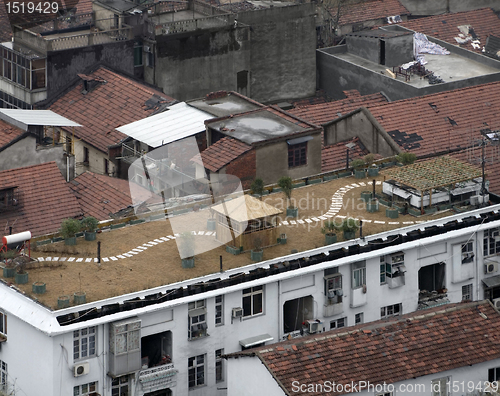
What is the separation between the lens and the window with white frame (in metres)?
65.4

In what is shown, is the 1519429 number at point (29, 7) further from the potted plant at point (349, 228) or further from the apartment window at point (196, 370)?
the apartment window at point (196, 370)

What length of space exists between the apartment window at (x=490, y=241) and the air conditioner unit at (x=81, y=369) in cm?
2217

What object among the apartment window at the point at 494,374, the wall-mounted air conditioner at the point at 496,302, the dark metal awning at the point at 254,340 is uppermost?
the dark metal awning at the point at 254,340

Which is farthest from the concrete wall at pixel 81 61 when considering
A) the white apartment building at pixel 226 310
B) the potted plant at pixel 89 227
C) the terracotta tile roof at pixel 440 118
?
the white apartment building at pixel 226 310

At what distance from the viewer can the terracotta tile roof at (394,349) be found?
58.6 m

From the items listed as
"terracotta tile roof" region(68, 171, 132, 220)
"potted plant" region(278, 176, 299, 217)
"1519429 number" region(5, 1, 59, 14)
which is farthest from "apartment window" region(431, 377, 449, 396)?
"1519429 number" region(5, 1, 59, 14)

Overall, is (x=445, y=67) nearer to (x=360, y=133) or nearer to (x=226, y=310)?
(x=360, y=133)

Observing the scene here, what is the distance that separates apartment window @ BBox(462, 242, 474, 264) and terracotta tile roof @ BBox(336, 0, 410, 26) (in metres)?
43.7

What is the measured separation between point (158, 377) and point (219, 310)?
4157 mm

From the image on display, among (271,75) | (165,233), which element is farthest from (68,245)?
A: (271,75)

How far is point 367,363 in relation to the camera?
59562 mm

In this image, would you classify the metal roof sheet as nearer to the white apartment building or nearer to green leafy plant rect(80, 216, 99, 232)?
green leafy plant rect(80, 216, 99, 232)

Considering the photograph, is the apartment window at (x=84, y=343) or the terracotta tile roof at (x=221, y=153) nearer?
the apartment window at (x=84, y=343)

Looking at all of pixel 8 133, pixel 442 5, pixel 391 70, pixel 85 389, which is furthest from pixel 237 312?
pixel 442 5
